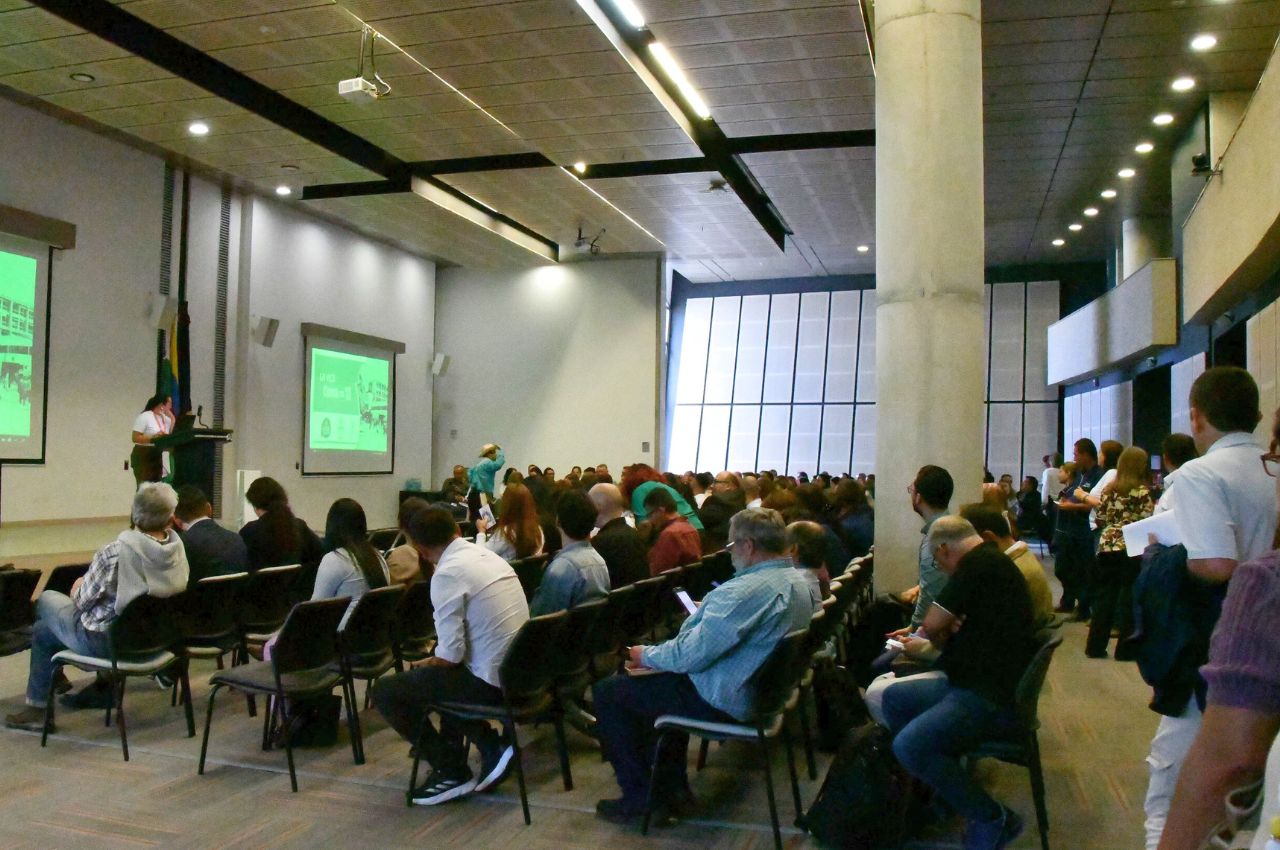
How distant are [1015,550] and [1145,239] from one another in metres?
13.4

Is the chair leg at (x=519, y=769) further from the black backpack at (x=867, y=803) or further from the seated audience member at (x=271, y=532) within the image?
the seated audience member at (x=271, y=532)

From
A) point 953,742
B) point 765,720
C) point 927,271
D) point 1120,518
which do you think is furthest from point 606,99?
point 953,742

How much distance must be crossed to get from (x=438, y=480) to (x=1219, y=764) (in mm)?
18728

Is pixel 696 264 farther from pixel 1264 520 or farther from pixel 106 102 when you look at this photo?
pixel 1264 520

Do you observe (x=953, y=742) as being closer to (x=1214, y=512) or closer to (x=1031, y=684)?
(x=1031, y=684)

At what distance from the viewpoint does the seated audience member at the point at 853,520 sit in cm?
696

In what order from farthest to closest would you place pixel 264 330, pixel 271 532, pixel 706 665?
pixel 264 330
pixel 271 532
pixel 706 665

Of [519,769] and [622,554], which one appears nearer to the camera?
[519,769]

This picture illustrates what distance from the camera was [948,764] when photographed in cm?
315

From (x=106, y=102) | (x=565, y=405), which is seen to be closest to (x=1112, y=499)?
(x=106, y=102)

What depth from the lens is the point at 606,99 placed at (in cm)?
1002

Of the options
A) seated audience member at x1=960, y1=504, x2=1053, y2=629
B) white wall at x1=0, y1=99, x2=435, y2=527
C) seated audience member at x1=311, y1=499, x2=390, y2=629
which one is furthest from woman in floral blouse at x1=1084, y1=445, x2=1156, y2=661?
white wall at x1=0, y1=99, x2=435, y2=527

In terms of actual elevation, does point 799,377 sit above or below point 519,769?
above

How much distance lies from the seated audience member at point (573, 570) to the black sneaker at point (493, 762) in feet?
1.89
